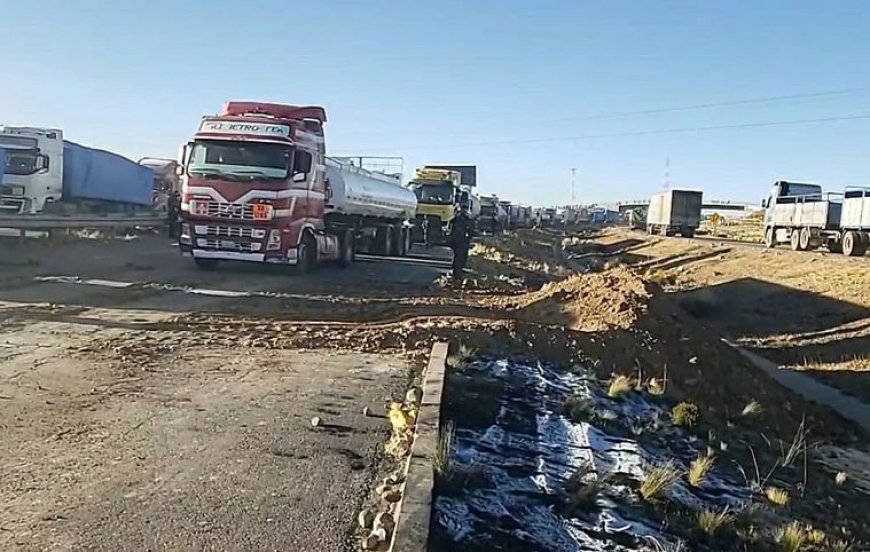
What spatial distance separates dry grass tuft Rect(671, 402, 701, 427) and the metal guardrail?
62.3 ft

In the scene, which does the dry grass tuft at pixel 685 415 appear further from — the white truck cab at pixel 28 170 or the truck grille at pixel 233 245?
the white truck cab at pixel 28 170

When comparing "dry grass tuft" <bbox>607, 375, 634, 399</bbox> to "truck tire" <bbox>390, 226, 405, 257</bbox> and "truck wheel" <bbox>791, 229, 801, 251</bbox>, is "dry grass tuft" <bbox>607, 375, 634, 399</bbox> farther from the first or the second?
"truck wheel" <bbox>791, 229, 801, 251</bbox>

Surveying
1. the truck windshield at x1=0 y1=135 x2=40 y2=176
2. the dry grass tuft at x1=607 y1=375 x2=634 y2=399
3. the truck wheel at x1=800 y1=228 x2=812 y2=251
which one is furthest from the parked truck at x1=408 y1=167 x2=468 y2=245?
the dry grass tuft at x1=607 y1=375 x2=634 y2=399

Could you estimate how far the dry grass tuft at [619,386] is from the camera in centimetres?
1035

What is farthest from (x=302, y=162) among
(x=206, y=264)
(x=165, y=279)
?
(x=165, y=279)

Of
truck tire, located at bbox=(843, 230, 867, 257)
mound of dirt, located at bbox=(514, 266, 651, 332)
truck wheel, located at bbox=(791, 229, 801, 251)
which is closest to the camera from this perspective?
mound of dirt, located at bbox=(514, 266, 651, 332)

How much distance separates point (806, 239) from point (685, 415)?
1293 inches

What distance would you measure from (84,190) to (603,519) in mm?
38974

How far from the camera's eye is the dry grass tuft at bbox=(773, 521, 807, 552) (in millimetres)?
6779

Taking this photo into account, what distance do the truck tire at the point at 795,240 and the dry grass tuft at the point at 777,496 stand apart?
35265 mm

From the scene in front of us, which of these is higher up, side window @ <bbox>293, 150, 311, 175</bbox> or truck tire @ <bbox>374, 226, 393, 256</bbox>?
side window @ <bbox>293, 150, 311, 175</bbox>

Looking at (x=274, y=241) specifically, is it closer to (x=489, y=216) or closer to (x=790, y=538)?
(x=790, y=538)

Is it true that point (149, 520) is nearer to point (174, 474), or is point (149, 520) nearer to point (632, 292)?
point (174, 474)

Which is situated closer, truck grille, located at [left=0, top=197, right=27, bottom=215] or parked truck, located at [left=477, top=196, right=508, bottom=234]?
truck grille, located at [left=0, top=197, right=27, bottom=215]
